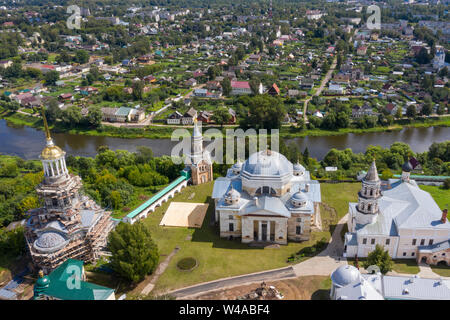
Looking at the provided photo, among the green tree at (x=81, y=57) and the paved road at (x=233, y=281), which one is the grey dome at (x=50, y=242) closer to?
the paved road at (x=233, y=281)

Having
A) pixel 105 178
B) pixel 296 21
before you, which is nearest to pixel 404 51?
pixel 296 21

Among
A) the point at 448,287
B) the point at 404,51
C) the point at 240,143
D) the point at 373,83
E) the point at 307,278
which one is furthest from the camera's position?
the point at 404,51

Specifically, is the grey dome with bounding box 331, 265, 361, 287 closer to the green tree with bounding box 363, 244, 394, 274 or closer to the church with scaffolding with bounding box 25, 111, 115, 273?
the green tree with bounding box 363, 244, 394, 274

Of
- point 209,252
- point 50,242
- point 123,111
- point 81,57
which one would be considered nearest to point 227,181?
point 209,252

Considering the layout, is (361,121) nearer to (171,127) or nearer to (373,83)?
(373,83)

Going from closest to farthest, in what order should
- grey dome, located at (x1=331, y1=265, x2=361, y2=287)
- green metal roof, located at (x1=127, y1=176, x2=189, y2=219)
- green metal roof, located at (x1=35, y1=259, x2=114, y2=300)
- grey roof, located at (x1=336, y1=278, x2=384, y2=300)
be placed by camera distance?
grey roof, located at (x1=336, y1=278, x2=384, y2=300)
green metal roof, located at (x1=35, y1=259, x2=114, y2=300)
grey dome, located at (x1=331, y1=265, x2=361, y2=287)
green metal roof, located at (x1=127, y1=176, x2=189, y2=219)

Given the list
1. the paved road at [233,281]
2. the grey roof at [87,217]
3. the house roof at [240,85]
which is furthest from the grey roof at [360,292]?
the house roof at [240,85]

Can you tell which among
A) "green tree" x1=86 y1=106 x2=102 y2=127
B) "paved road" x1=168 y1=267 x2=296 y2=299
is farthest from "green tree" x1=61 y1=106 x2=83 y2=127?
"paved road" x1=168 y1=267 x2=296 y2=299

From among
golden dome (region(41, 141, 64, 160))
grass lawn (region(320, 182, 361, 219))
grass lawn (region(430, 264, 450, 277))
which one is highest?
golden dome (region(41, 141, 64, 160))
